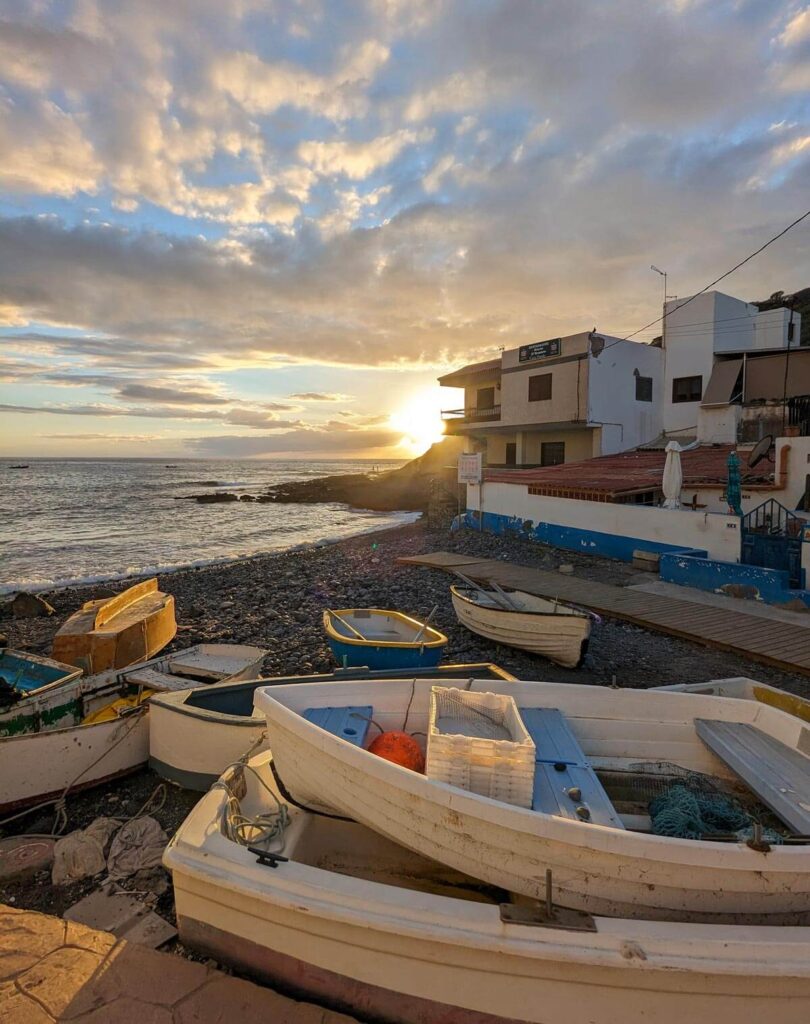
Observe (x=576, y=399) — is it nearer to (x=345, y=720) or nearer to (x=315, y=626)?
(x=315, y=626)

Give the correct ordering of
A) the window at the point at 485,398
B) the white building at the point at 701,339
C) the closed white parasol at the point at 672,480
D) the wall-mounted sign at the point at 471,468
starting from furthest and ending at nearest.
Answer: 1. the window at the point at 485,398
2. the white building at the point at 701,339
3. the wall-mounted sign at the point at 471,468
4. the closed white parasol at the point at 672,480

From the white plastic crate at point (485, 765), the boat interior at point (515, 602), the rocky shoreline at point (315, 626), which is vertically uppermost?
the white plastic crate at point (485, 765)

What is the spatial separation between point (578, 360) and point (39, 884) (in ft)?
94.7

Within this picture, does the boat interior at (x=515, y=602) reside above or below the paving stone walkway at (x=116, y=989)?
above

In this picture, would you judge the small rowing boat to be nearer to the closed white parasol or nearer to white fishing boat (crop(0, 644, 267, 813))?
white fishing boat (crop(0, 644, 267, 813))

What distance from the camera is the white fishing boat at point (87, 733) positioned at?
5.73m

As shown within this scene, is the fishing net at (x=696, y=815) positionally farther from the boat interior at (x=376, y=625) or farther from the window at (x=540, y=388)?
the window at (x=540, y=388)

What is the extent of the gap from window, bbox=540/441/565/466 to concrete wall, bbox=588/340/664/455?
3347 millimetres

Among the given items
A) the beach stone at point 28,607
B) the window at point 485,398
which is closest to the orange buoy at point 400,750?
the beach stone at point 28,607

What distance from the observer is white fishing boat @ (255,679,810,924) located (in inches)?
119

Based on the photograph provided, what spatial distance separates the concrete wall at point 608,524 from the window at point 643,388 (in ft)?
39.9

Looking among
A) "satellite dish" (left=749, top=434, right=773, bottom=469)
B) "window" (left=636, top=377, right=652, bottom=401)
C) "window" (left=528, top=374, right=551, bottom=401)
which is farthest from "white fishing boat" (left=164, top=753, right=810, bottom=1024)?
"window" (left=636, top=377, right=652, bottom=401)

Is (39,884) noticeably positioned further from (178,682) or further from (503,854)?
(503,854)

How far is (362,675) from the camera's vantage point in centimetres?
673
